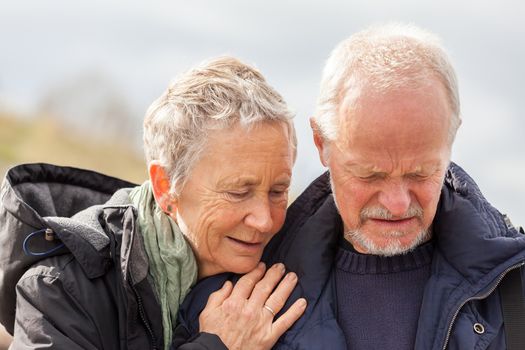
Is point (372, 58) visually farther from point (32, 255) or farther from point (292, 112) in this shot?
point (32, 255)

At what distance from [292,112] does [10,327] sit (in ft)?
4.48

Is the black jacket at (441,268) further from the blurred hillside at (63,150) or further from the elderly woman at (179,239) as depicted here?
the blurred hillside at (63,150)

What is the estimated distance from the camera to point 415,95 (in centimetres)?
302

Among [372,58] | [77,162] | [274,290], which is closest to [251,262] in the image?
[274,290]

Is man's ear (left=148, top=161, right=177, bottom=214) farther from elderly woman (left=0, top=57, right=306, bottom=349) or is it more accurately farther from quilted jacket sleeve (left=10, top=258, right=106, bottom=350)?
quilted jacket sleeve (left=10, top=258, right=106, bottom=350)

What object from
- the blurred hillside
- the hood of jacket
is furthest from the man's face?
the blurred hillside

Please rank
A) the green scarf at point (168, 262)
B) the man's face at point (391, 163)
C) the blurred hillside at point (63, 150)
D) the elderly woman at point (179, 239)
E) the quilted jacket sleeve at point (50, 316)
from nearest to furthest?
the man's face at point (391, 163)
the quilted jacket sleeve at point (50, 316)
the elderly woman at point (179, 239)
the green scarf at point (168, 262)
the blurred hillside at point (63, 150)

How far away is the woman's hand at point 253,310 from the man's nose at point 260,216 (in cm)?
22

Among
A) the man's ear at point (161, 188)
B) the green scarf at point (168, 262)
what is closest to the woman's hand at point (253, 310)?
the green scarf at point (168, 262)

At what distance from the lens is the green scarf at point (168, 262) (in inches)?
134

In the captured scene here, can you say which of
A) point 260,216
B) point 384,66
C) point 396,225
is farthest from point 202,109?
point 396,225

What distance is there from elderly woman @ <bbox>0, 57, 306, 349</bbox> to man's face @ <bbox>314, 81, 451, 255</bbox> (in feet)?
0.96

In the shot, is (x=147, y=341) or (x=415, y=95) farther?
(x=147, y=341)

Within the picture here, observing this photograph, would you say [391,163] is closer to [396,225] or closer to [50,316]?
[396,225]
